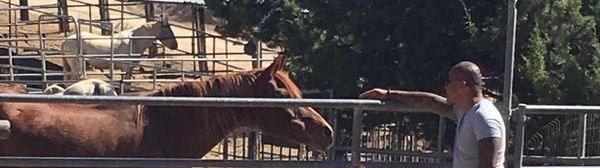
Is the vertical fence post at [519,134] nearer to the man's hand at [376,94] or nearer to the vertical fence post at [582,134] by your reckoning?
the vertical fence post at [582,134]

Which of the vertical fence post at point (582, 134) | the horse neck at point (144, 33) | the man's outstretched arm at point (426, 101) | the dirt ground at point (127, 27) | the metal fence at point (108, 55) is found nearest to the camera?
the man's outstretched arm at point (426, 101)

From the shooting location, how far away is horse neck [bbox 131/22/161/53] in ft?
74.7

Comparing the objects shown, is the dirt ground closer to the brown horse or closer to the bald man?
the brown horse

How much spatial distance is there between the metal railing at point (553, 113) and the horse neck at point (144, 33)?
16.8 metres

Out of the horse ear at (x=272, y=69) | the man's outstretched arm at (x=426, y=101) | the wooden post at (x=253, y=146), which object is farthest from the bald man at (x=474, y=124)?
the wooden post at (x=253, y=146)

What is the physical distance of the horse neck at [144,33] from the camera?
2278cm

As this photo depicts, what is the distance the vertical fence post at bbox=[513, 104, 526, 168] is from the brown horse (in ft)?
3.44

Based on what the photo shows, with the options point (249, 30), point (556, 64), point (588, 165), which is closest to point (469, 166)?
point (588, 165)

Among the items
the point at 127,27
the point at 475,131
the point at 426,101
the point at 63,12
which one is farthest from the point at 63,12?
the point at 475,131

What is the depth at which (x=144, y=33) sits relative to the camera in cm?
2345

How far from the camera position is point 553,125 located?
718 centimetres

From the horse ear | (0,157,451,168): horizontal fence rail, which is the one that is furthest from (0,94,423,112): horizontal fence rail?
the horse ear

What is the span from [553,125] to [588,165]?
71 centimetres

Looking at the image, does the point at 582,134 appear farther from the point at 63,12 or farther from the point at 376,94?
the point at 63,12
